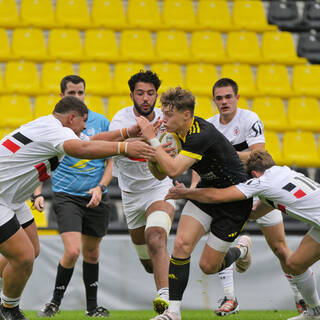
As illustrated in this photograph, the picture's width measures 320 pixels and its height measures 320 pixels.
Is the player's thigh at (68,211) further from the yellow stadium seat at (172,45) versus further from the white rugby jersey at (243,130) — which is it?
the yellow stadium seat at (172,45)

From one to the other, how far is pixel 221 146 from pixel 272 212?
58.2 inches

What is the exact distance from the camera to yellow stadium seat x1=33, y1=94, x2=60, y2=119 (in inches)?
421

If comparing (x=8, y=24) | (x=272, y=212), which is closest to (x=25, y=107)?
(x=8, y=24)

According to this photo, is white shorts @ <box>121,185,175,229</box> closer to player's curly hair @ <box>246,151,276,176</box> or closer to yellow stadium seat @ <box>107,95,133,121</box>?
player's curly hair @ <box>246,151,276,176</box>

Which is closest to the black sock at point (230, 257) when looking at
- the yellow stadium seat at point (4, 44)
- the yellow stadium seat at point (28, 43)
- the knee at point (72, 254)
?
the knee at point (72, 254)

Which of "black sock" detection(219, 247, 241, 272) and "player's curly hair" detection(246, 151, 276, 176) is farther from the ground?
"player's curly hair" detection(246, 151, 276, 176)

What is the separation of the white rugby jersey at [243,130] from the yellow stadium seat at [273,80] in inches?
212

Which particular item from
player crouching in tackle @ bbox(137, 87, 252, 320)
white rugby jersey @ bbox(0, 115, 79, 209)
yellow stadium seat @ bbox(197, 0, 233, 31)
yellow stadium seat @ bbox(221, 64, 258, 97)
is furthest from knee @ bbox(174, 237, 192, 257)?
yellow stadium seat @ bbox(197, 0, 233, 31)

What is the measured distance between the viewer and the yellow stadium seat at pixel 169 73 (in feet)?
37.9

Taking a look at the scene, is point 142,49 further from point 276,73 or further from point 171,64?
point 276,73

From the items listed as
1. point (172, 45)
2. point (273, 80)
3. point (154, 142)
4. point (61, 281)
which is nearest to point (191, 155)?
point (154, 142)

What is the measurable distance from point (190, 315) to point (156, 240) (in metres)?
1.44

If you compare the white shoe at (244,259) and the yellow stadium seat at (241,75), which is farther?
the yellow stadium seat at (241,75)

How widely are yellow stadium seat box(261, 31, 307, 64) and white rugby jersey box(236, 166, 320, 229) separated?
7740 mm
